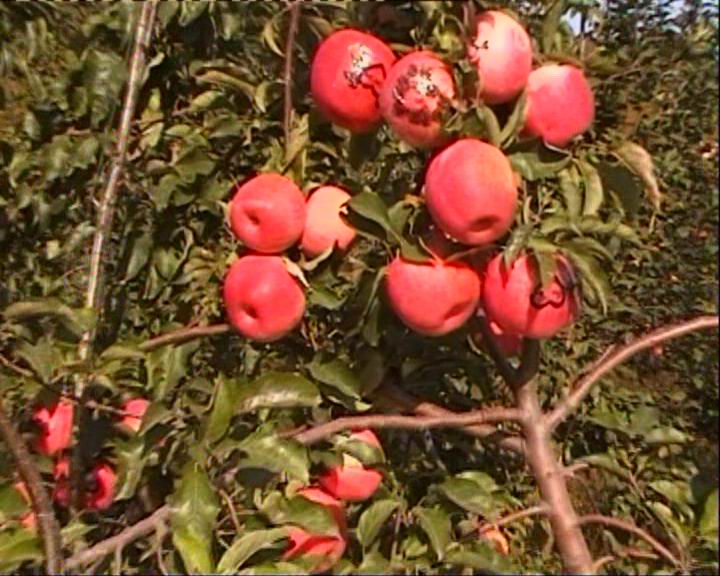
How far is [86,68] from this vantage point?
1354 mm

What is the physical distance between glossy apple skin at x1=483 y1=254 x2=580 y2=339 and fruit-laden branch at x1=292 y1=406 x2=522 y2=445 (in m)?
0.07

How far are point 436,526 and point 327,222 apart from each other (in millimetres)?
286

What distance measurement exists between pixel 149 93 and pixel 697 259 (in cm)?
221

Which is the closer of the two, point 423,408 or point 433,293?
point 433,293

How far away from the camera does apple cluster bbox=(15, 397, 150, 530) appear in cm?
125

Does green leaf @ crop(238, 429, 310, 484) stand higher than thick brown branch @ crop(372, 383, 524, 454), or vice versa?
green leaf @ crop(238, 429, 310, 484)

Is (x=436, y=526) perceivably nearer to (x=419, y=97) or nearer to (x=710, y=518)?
(x=710, y=518)

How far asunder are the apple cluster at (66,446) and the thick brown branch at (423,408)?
1.07 feet

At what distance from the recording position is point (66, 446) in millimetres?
1270

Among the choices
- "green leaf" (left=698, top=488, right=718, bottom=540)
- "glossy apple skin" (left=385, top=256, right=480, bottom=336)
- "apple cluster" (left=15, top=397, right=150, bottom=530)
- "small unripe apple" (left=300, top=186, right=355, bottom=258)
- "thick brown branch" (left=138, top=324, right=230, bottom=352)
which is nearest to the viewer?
"green leaf" (left=698, top=488, right=718, bottom=540)

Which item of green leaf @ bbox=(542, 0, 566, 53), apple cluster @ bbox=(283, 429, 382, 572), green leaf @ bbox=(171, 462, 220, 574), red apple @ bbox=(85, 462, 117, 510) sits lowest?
red apple @ bbox=(85, 462, 117, 510)

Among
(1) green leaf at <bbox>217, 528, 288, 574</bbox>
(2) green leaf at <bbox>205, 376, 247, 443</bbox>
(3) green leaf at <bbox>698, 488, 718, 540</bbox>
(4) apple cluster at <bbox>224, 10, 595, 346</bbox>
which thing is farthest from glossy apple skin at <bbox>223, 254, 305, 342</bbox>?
(3) green leaf at <bbox>698, 488, 718, 540</bbox>

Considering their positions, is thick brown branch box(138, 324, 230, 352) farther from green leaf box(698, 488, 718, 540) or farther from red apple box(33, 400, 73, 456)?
green leaf box(698, 488, 718, 540)

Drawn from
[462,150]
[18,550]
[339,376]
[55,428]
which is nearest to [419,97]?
[462,150]
